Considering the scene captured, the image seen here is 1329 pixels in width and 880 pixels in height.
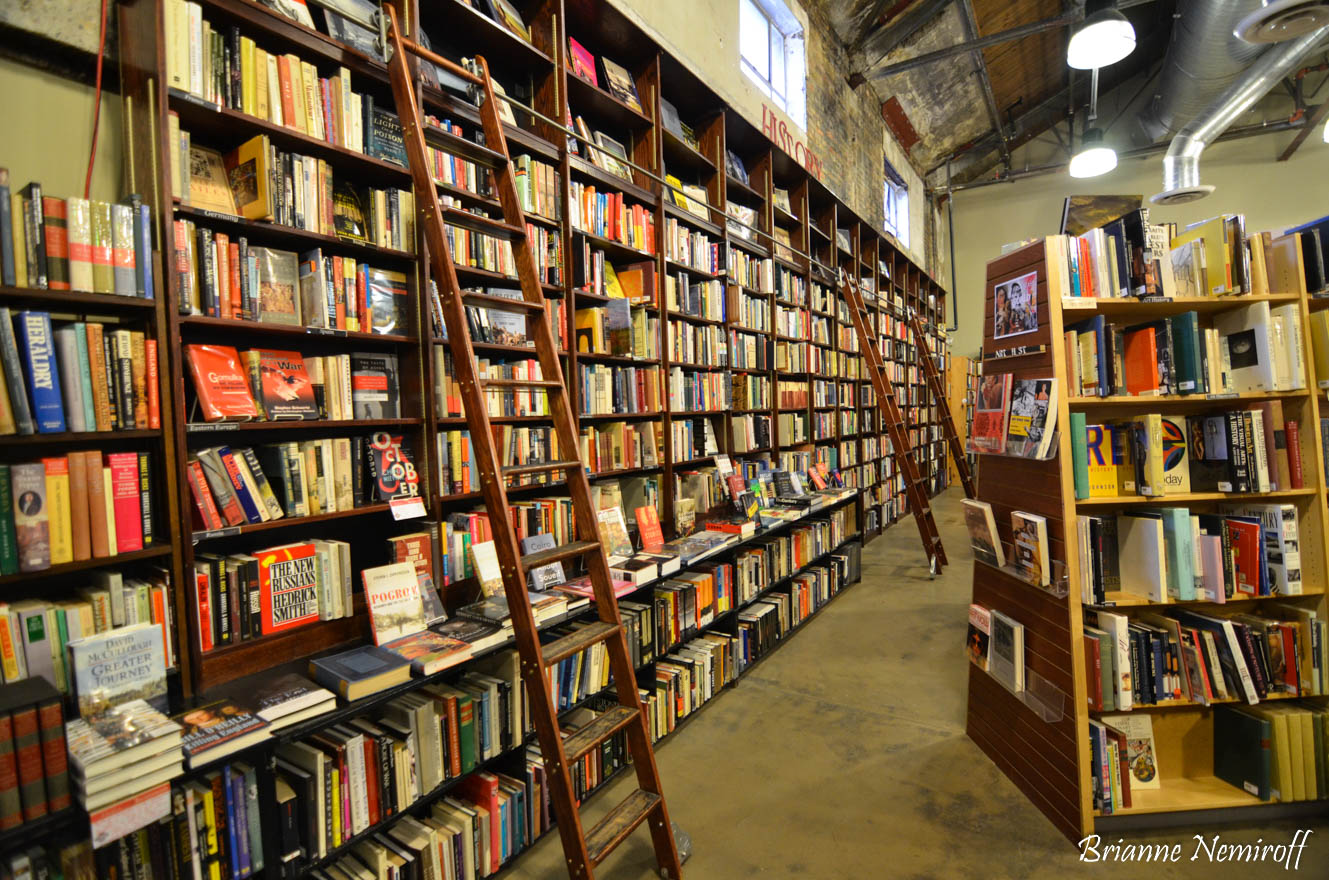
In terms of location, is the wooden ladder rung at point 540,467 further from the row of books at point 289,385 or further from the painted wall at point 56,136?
the painted wall at point 56,136

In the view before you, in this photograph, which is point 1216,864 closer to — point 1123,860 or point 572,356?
point 1123,860

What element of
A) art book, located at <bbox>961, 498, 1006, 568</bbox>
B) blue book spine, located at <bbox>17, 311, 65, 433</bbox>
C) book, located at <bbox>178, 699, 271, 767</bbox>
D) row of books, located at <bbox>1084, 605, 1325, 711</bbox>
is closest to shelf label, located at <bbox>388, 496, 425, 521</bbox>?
book, located at <bbox>178, 699, 271, 767</bbox>

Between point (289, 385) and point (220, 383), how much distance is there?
0.63ft

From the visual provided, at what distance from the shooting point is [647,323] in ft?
11.0

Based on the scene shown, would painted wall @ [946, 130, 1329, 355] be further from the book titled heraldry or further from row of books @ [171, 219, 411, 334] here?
the book titled heraldry

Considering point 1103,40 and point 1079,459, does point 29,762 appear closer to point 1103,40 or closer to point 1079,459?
point 1079,459

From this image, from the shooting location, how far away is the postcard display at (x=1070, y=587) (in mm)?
2113

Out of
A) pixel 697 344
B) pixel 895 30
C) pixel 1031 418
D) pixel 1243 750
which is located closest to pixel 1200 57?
pixel 895 30

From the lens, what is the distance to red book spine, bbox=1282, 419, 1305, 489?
7.04 ft

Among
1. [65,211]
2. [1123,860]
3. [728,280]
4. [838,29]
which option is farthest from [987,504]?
[838,29]

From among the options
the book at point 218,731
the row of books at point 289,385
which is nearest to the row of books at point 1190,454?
the row of books at point 289,385

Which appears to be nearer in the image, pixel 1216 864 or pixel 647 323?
pixel 1216 864

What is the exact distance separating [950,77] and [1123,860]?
898 cm

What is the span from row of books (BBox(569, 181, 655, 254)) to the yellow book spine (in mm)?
2074
